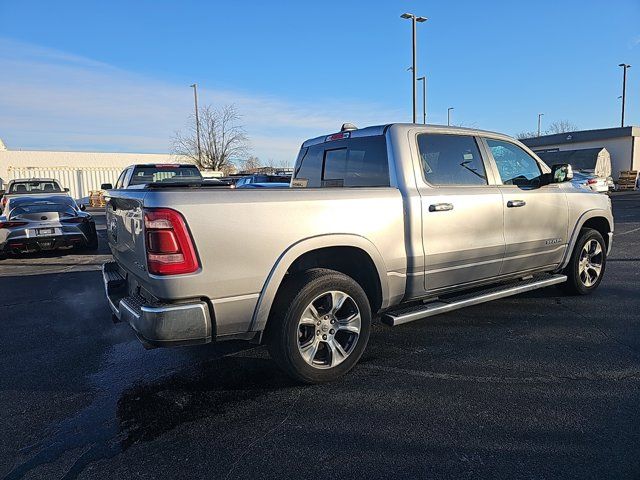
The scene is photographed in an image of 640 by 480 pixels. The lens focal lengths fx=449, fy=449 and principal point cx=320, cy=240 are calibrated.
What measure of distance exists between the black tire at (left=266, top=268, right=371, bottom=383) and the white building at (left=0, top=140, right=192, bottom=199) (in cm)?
3275

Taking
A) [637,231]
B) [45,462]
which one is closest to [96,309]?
[45,462]

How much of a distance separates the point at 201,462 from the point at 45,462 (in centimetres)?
88

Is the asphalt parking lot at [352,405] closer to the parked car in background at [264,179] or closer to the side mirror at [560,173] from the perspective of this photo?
the side mirror at [560,173]

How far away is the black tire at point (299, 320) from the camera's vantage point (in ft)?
10.4

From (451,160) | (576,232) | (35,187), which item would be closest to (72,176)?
(35,187)

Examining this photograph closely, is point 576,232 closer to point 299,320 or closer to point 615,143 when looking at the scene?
point 299,320

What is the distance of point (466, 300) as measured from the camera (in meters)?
4.06

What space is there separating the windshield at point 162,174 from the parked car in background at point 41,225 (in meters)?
1.48

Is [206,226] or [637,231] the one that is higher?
[206,226]

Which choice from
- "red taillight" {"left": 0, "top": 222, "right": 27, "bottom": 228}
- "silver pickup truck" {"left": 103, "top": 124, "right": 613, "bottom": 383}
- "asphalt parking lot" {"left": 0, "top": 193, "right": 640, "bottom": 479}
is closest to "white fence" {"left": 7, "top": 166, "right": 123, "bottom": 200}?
"red taillight" {"left": 0, "top": 222, "right": 27, "bottom": 228}

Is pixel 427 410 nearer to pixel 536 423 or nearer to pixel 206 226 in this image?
pixel 536 423

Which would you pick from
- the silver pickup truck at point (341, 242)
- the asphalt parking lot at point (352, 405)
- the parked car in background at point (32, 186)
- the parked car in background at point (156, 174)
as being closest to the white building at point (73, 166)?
the parked car in background at point (32, 186)

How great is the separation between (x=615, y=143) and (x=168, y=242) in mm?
49083

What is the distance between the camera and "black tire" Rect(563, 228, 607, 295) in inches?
210
